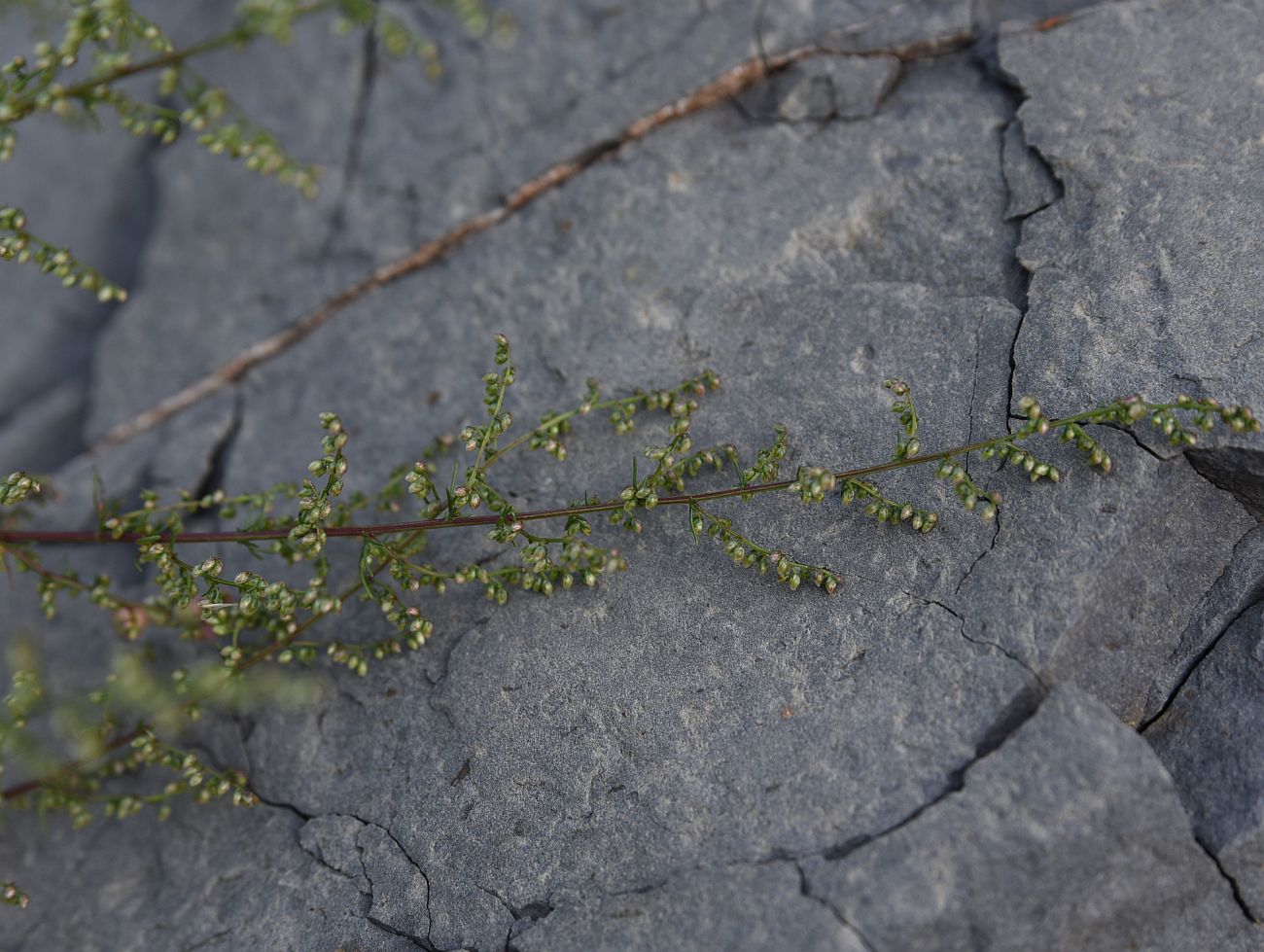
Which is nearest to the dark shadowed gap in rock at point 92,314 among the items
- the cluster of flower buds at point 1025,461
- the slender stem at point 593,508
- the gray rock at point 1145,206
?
the slender stem at point 593,508

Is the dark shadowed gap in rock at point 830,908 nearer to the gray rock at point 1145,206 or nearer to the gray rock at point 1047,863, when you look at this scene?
the gray rock at point 1047,863

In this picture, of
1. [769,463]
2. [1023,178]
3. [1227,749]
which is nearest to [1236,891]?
[1227,749]

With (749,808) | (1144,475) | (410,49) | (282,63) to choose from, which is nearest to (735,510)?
(749,808)

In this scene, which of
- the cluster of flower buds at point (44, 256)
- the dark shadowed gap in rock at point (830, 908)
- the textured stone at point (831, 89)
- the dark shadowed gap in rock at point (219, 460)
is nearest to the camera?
the dark shadowed gap in rock at point (830, 908)

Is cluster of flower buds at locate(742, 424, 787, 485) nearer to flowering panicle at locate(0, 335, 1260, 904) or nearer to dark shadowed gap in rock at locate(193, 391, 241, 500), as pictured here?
flowering panicle at locate(0, 335, 1260, 904)

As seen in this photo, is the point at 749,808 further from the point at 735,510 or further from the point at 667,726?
the point at 735,510

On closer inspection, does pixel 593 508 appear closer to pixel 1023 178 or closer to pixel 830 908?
pixel 830 908
